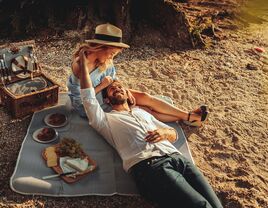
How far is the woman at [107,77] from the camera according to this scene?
450 cm

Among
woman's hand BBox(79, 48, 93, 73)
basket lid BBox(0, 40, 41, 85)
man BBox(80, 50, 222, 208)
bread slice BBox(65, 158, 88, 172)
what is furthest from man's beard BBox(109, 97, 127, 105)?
basket lid BBox(0, 40, 41, 85)

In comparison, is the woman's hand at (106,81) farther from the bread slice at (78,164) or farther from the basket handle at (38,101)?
the bread slice at (78,164)

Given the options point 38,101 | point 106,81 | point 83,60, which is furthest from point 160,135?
point 38,101

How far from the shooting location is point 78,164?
3.96m

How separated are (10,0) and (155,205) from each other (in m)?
5.46

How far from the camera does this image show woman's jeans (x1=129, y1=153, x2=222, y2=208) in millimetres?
3352

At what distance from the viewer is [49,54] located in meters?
6.76

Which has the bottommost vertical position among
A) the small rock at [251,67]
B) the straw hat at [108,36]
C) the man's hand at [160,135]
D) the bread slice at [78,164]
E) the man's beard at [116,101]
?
the bread slice at [78,164]

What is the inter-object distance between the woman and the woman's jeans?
1176 mm

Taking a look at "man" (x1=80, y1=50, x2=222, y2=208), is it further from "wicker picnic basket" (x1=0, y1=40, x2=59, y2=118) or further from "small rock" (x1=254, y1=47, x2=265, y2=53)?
"small rock" (x1=254, y1=47, x2=265, y2=53)

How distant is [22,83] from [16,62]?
30cm

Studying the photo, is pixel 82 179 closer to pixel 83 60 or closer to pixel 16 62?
pixel 83 60

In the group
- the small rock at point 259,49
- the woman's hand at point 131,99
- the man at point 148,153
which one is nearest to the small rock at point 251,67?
the small rock at point 259,49

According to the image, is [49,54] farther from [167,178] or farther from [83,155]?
[167,178]
